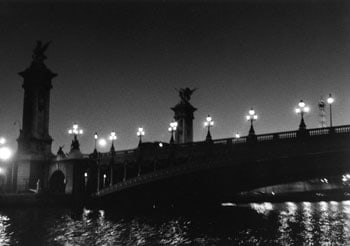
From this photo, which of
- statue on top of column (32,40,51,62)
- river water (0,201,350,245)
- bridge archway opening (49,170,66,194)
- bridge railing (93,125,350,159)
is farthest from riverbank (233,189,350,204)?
statue on top of column (32,40,51,62)

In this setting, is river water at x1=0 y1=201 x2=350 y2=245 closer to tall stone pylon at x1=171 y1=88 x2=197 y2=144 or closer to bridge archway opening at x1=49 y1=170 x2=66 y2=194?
bridge archway opening at x1=49 y1=170 x2=66 y2=194

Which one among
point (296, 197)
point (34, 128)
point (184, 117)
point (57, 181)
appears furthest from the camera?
point (296, 197)

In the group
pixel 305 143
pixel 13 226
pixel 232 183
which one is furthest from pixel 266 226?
pixel 13 226

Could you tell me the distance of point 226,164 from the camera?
37.6 m

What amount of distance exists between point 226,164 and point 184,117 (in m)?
34.9

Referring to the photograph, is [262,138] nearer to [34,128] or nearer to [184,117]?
[184,117]

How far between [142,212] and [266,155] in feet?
56.2

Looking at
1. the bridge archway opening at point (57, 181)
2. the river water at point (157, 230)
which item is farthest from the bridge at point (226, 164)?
the bridge archway opening at point (57, 181)

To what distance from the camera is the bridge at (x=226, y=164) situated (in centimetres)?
3375

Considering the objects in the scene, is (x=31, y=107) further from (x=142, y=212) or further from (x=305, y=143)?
(x=305, y=143)

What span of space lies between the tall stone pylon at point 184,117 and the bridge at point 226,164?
15998mm

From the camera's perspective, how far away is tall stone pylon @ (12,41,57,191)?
59156mm

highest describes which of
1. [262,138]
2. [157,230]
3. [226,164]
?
[262,138]

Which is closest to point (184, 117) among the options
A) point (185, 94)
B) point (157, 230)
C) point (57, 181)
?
point (185, 94)
